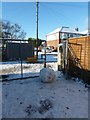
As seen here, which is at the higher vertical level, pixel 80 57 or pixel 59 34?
pixel 59 34

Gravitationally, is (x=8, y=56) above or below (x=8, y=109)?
above

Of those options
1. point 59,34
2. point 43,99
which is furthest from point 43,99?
point 59,34

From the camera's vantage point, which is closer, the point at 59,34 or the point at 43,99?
the point at 43,99

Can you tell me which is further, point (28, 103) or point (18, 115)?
point (28, 103)

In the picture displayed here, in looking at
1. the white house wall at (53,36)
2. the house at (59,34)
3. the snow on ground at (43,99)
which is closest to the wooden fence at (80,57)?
the snow on ground at (43,99)

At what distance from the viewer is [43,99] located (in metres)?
5.87

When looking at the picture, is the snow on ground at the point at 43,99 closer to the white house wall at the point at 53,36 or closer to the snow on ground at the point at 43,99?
the snow on ground at the point at 43,99

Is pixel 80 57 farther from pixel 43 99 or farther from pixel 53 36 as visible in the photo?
pixel 53 36

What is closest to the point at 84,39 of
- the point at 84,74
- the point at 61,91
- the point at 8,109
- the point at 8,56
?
the point at 84,74

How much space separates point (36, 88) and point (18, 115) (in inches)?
65.8

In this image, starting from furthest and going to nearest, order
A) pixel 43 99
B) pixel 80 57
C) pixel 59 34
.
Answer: pixel 59 34 → pixel 80 57 → pixel 43 99

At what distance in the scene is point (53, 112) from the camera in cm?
528

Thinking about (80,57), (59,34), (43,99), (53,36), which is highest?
(59,34)

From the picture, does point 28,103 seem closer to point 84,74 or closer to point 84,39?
point 84,74
